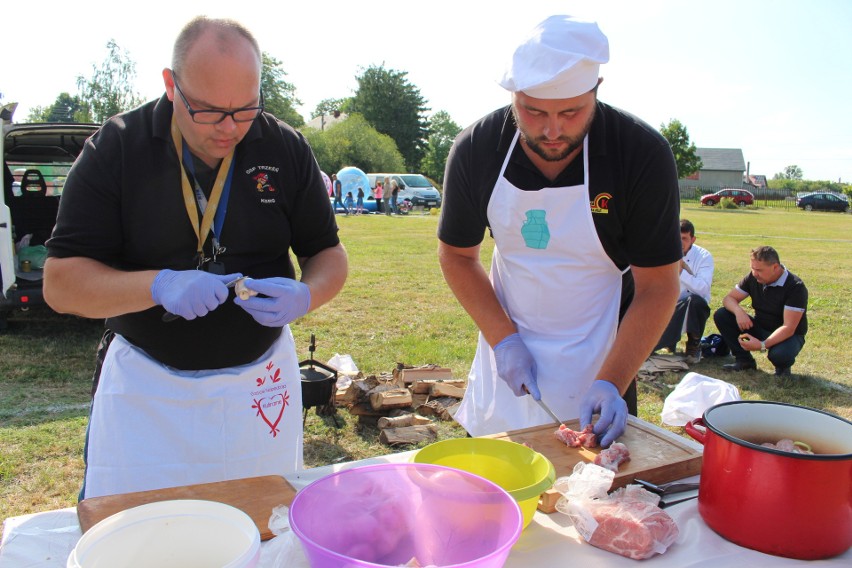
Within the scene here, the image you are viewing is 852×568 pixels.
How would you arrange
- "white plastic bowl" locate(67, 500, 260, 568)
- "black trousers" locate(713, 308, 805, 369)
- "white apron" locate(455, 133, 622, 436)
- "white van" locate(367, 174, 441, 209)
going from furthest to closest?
"white van" locate(367, 174, 441, 209) < "black trousers" locate(713, 308, 805, 369) < "white apron" locate(455, 133, 622, 436) < "white plastic bowl" locate(67, 500, 260, 568)

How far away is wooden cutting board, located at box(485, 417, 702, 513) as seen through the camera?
145cm

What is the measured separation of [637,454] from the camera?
1.55m

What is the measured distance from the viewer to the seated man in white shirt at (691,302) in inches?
232

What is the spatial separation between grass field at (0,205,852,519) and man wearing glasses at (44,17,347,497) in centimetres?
187

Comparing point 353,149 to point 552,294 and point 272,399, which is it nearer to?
point 552,294

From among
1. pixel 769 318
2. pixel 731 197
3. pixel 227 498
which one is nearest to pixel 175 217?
pixel 227 498

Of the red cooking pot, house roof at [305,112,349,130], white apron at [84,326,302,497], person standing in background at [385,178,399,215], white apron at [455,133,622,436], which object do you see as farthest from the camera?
house roof at [305,112,349,130]

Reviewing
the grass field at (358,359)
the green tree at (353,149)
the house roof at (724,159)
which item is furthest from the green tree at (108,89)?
the house roof at (724,159)

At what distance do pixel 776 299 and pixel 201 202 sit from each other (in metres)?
5.20

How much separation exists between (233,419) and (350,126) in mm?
38688

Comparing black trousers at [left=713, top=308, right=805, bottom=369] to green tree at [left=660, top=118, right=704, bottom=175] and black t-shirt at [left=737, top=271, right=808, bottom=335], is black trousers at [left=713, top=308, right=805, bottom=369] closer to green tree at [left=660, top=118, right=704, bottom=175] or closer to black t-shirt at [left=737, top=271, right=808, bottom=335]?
black t-shirt at [left=737, top=271, right=808, bottom=335]

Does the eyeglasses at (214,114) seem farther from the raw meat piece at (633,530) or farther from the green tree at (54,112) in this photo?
the green tree at (54,112)

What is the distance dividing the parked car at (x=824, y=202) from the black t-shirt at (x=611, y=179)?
3939cm

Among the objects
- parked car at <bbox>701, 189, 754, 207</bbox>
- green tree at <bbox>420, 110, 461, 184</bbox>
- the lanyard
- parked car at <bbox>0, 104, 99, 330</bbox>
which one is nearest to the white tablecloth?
the lanyard
